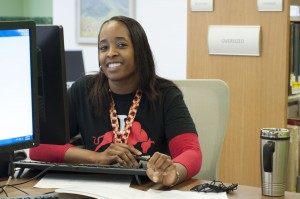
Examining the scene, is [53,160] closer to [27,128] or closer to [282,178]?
[27,128]

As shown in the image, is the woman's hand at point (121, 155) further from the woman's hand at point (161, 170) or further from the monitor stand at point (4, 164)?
the monitor stand at point (4, 164)

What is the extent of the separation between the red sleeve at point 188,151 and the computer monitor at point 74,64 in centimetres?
265

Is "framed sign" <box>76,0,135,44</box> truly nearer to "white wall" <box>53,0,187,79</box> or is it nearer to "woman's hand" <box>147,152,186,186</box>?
"white wall" <box>53,0,187,79</box>

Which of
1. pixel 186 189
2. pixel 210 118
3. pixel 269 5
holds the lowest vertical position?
pixel 186 189

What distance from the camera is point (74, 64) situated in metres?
4.61

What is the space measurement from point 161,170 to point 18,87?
1.51ft

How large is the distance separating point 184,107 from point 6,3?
431 cm

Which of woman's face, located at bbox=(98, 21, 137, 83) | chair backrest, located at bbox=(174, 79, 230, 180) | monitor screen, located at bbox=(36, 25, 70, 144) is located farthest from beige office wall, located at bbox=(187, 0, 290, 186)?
monitor screen, located at bbox=(36, 25, 70, 144)

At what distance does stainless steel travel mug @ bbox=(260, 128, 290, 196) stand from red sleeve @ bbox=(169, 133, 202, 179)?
0.27m

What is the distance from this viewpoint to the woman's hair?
2146 millimetres

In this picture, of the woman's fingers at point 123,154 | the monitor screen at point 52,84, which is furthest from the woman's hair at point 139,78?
the monitor screen at point 52,84

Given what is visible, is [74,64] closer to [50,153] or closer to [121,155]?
[50,153]

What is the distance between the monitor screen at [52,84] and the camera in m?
1.66

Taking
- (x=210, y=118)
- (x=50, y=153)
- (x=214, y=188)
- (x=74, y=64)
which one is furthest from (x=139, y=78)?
(x=74, y=64)
